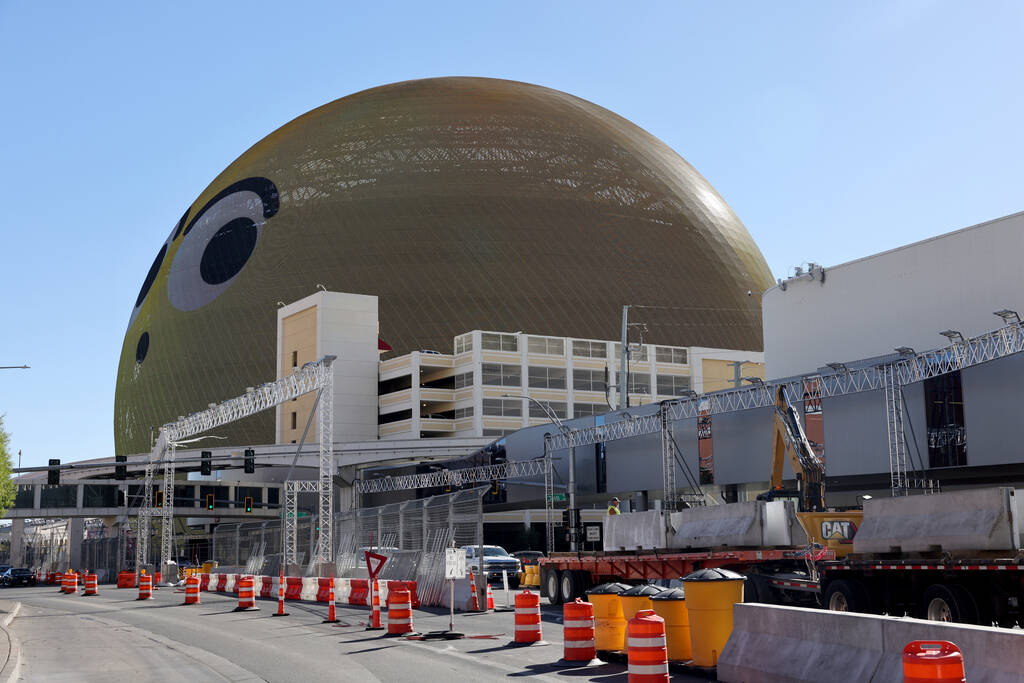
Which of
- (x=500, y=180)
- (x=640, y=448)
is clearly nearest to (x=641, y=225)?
(x=500, y=180)

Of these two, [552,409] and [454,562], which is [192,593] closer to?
[454,562]

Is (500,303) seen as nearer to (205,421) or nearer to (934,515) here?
(205,421)

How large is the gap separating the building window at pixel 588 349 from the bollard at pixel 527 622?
66621 mm

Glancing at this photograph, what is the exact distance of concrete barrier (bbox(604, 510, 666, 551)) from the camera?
1113 inches

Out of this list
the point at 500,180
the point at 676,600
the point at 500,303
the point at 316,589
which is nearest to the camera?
the point at 676,600

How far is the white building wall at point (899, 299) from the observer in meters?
48.9

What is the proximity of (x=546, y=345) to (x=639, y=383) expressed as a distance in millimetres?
8569

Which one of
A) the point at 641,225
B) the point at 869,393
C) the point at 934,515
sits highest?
the point at 641,225

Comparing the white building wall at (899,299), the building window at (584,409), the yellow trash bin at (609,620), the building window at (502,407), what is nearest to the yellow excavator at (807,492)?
the yellow trash bin at (609,620)

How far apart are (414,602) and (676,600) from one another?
1662 centimetres

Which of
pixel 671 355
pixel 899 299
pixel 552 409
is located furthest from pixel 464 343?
pixel 899 299

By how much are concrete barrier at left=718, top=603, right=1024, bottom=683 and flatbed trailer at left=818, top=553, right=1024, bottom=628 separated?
4.57 meters

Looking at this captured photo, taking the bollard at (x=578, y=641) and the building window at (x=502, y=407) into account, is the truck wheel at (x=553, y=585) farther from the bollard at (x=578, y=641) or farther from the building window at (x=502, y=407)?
the building window at (x=502, y=407)

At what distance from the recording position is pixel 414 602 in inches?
1265
